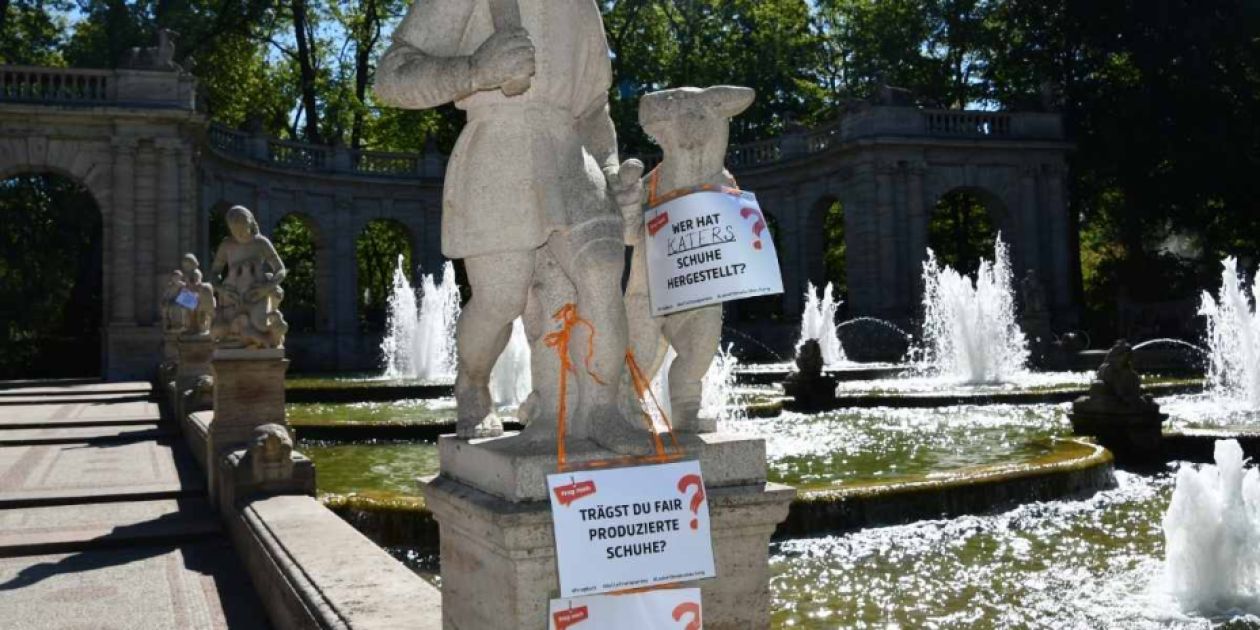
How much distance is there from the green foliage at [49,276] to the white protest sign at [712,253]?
2884cm

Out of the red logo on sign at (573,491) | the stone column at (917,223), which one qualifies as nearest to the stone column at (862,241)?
the stone column at (917,223)

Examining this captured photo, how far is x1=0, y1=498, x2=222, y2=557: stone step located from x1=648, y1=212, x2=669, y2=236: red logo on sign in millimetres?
5407

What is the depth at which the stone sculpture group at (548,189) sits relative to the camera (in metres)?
3.62

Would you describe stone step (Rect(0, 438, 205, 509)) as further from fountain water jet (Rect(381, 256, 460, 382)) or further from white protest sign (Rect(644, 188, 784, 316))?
fountain water jet (Rect(381, 256, 460, 382))

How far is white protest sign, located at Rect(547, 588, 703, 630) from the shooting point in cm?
312

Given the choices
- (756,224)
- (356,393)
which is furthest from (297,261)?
(756,224)

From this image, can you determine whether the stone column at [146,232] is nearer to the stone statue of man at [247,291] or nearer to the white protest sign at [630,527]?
the stone statue of man at [247,291]

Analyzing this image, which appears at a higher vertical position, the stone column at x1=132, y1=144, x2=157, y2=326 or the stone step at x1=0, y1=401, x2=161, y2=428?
the stone column at x1=132, y1=144, x2=157, y2=326

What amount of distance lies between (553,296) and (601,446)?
2.12 feet

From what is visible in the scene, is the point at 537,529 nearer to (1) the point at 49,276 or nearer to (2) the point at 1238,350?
(2) the point at 1238,350

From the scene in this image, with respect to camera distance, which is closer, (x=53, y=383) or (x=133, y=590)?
(x=133, y=590)

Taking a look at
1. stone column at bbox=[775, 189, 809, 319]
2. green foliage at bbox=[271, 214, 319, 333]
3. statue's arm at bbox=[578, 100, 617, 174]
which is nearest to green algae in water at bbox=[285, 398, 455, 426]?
statue's arm at bbox=[578, 100, 617, 174]

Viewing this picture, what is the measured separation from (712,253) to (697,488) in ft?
2.45

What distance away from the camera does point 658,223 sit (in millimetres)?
3717
